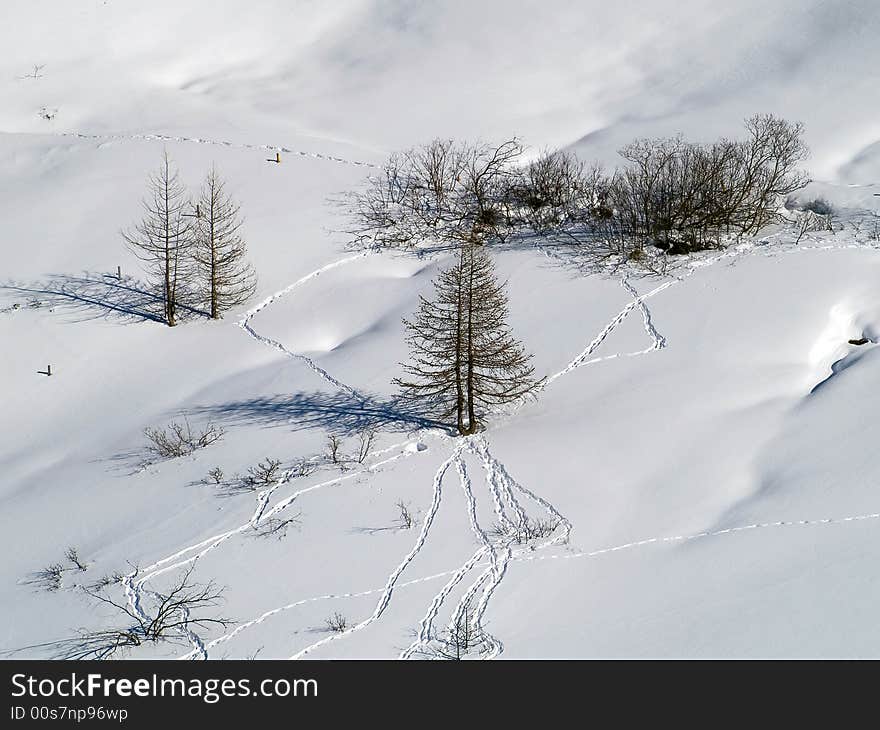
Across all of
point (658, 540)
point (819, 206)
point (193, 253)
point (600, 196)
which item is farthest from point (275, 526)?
point (819, 206)

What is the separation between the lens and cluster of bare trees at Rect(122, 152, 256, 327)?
81.7 feet


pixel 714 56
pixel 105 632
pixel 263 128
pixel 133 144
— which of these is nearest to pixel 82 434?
pixel 105 632

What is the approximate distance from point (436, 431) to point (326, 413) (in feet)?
8.84

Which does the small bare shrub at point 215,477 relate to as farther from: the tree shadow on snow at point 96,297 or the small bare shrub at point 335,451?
the tree shadow on snow at point 96,297

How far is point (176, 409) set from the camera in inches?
818

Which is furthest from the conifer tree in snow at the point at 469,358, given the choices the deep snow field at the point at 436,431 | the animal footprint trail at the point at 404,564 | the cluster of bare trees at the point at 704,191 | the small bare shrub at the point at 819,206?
the small bare shrub at the point at 819,206

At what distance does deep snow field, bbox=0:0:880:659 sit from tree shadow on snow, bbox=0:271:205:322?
0.14 m

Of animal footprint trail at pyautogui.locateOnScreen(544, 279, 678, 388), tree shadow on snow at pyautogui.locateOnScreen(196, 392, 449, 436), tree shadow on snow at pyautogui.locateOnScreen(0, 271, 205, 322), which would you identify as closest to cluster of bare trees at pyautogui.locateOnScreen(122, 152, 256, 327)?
tree shadow on snow at pyautogui.locateOnScreen(0, 271, 205, 322)

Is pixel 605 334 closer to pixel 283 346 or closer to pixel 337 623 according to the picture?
pixel 283 346

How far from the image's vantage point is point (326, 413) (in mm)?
19875

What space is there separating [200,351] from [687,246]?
47.3 feet

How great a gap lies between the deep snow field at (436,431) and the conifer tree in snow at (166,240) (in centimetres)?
77

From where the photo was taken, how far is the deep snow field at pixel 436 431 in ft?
44.9
